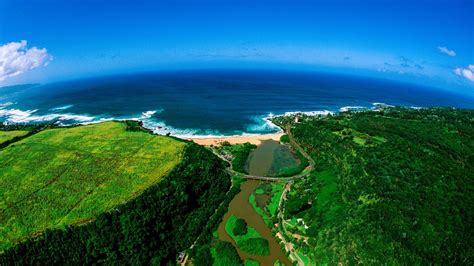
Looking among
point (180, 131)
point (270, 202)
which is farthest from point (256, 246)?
point (180, 131)

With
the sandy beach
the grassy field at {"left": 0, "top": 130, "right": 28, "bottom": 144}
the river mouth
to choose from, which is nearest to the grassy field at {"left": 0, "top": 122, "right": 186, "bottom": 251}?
the grassy field at {"left": 0, "top": 130, "right": 28, "bottom": 144}

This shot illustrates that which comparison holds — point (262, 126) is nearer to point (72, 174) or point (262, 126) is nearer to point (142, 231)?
point (72, 174)

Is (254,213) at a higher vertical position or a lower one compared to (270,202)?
lower

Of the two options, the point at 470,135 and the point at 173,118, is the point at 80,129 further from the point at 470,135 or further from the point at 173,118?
the point at 470,135

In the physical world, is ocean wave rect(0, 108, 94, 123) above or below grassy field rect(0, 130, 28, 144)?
below

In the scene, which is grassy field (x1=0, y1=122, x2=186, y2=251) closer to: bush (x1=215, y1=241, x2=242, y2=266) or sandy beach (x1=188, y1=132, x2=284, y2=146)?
bush (x1=215, y1=241, x2=242, y2=266)

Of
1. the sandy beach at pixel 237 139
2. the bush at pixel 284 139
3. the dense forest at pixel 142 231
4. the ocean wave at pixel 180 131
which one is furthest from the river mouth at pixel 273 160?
the ocean wave at pixel 180 131

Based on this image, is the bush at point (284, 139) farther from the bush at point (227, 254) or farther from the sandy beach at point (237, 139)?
the bush at point (227, 254)
